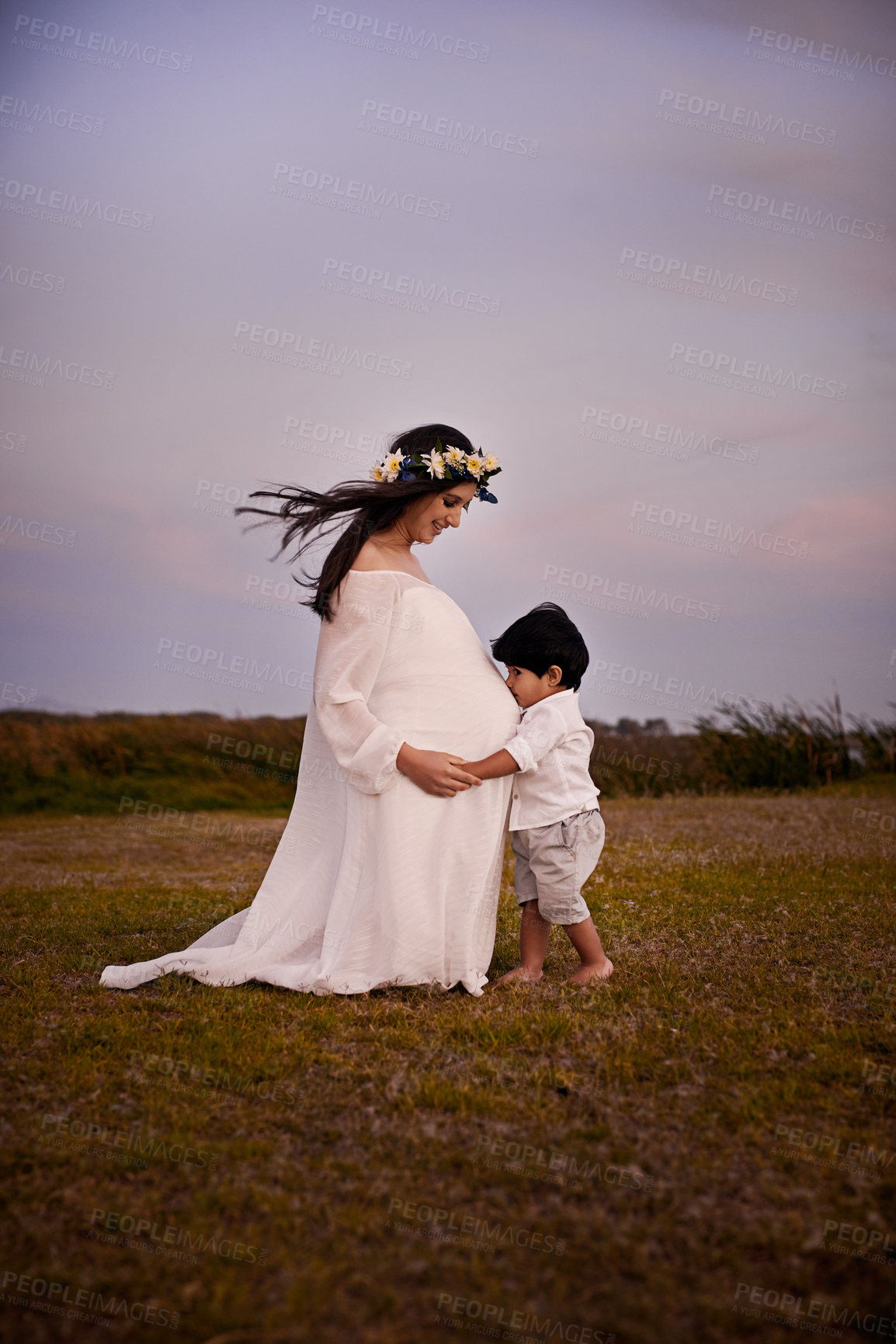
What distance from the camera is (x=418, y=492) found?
4945 mm

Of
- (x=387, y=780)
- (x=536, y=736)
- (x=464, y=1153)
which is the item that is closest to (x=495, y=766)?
(x=536, y=736)

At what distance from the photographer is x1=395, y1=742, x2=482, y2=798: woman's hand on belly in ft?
14.9

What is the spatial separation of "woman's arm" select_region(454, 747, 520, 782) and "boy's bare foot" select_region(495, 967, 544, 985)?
1054 millimetres

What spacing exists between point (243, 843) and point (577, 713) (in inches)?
279

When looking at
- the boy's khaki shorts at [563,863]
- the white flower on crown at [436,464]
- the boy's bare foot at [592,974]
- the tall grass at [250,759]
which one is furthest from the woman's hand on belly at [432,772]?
the tall grass at [250,759]

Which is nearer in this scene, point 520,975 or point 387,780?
point 387,780

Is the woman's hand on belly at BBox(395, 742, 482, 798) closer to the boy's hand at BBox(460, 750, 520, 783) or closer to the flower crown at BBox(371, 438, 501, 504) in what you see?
the boy's hand at BBox(460, 750, 520, 783)

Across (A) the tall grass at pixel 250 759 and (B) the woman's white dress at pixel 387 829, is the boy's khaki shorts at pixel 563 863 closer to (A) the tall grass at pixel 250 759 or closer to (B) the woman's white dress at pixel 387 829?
(B) the woman's white dress at pixel 387 829

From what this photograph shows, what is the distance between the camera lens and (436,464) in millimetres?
4902

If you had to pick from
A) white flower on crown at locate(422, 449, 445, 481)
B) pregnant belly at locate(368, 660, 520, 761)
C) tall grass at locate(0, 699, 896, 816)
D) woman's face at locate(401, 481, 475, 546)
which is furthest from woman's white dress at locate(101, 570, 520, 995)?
tall grass at locate(0, 699, 896, 816)

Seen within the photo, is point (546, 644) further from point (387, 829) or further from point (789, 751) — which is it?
point (789, 751)

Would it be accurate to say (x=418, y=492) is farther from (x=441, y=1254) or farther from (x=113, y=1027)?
(x=441, y=1254)

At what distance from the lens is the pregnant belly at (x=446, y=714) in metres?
4.70

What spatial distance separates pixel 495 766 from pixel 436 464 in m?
1.60
